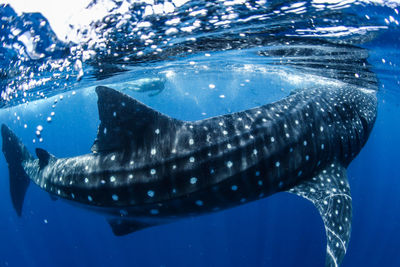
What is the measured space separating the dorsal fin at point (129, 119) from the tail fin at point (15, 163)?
16.2 ft

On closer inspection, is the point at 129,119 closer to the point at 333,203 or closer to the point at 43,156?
the point at 43,156

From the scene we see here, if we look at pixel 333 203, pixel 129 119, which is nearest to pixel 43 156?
pixel 129 119

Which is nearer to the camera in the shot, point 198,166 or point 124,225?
point 198,166

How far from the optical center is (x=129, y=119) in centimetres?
375

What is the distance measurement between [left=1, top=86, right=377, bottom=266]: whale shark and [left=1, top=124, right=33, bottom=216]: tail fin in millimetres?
3754

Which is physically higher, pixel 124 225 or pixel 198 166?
pixel 198 166

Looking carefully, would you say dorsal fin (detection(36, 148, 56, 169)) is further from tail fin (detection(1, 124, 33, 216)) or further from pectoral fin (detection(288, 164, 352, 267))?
pectoral fin (detection(288, 164, 352, 267))

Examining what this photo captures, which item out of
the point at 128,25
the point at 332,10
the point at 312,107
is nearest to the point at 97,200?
the point at 312,107

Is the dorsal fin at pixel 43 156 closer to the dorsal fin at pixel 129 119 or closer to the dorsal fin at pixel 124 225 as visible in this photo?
the dorsal fin at pixel 124 225

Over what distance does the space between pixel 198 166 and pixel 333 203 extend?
232 cm

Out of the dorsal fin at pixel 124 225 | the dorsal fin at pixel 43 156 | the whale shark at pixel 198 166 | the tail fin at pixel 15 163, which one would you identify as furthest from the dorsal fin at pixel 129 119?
the tail fin at pixel 15 163

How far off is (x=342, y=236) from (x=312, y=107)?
88.7 inches

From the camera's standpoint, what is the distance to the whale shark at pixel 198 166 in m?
3.65

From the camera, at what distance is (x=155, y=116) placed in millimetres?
3766
